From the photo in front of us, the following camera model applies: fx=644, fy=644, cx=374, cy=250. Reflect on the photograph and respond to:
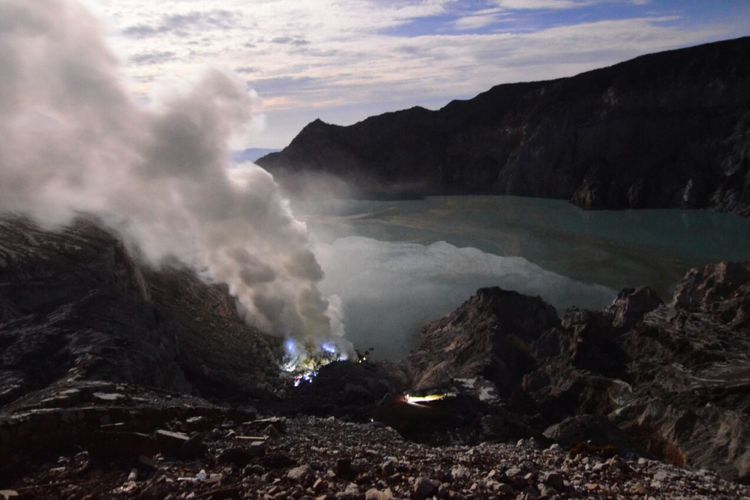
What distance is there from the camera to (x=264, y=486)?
20.3ft

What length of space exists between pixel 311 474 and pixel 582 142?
3236 inches

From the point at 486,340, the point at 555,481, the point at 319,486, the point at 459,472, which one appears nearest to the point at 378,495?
the point at 319,486

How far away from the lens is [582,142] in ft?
270

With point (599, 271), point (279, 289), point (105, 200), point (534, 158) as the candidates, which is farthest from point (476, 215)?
point (105, 200)

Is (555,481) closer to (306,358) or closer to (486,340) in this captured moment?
(486,340)

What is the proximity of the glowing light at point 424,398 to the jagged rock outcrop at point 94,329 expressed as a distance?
4.17 m

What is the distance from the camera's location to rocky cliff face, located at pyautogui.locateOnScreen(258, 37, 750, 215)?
70.9m

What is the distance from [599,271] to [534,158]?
1836 inches

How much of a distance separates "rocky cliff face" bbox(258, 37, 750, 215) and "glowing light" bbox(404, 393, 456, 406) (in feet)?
196

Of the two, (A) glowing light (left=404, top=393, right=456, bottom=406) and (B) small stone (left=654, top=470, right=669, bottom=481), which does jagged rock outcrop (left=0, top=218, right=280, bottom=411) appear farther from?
(B) small stone (left=654, top=470, right=669, bottom=481)

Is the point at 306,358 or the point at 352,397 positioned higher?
the point at 352,397

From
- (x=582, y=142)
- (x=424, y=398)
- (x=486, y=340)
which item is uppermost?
(x=582, y=142)

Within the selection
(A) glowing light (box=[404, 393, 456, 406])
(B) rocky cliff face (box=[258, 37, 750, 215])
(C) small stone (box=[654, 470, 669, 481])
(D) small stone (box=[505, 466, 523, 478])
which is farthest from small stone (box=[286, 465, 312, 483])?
(B) rocky cliff face (box=[258, 37, 750, 215])

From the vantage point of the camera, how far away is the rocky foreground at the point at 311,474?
6.15 metres
